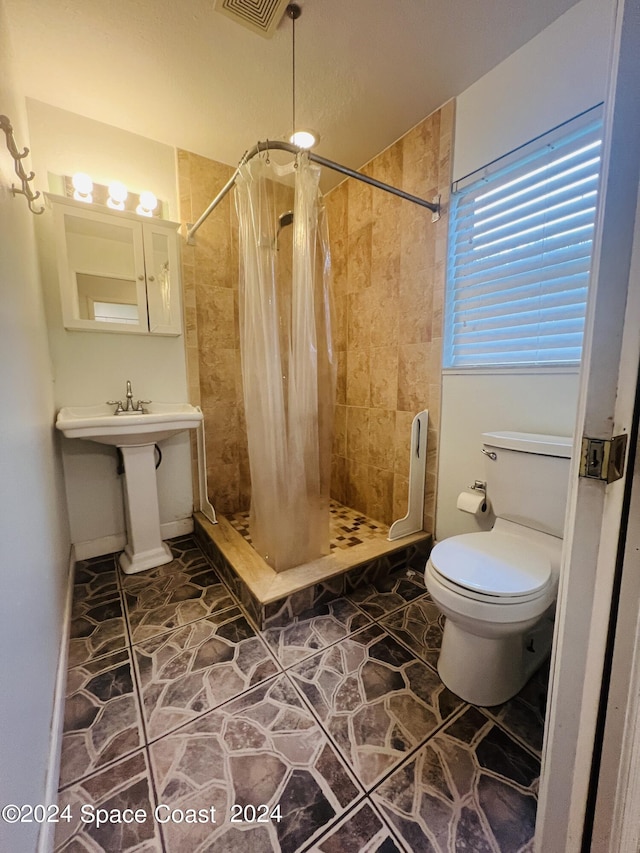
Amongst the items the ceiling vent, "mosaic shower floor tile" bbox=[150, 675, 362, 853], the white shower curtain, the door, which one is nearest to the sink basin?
the white shower curtain

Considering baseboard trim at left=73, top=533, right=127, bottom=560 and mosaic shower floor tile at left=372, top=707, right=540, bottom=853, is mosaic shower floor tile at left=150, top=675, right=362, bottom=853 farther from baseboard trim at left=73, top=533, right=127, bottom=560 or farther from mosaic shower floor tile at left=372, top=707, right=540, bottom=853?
baseboard trim at left=73, top=533, right=127, bottom=560

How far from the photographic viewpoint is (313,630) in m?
1.51

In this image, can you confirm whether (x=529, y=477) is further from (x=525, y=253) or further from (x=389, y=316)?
(x=389, y=316)

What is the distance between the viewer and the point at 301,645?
1.43 metres

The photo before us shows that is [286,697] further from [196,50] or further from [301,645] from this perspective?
[196,50]

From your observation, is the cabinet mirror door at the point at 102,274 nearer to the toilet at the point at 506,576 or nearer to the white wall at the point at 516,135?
the white wall at the point at 516,135

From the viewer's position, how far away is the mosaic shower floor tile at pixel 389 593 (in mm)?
1657

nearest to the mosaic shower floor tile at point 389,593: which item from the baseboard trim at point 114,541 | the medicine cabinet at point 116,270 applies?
the baseboard trim at point 114,541

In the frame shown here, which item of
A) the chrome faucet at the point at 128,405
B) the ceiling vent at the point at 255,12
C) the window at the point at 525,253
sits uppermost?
the ceiling vent at the point at 255,12

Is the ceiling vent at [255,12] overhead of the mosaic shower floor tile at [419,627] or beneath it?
overhead

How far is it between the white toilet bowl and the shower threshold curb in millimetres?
600

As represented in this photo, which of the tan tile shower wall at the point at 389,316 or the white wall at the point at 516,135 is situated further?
the tan tile shower wall at the point at 389,316

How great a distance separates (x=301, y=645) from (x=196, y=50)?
2588 millimetres

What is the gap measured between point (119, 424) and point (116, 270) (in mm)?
989
